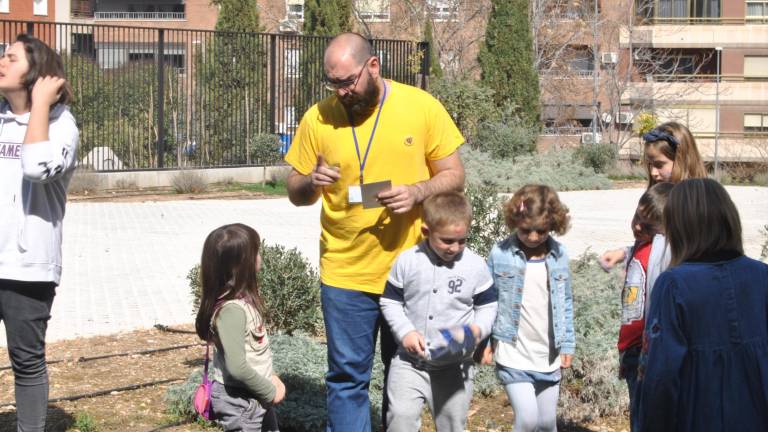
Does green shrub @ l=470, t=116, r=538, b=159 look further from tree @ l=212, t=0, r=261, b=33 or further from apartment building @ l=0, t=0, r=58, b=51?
apartment building @ l=0, t=0, r=58, b=51

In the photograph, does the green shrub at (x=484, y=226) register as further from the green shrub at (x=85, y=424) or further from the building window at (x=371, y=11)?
the building window at (x=371, y=11)

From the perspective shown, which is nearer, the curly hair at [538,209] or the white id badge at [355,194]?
the white id badge at [355,194]

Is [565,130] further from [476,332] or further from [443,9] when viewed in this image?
[476,332]

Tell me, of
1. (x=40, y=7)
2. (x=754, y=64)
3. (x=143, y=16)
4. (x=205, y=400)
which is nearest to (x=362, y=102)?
(x=205, y=400)

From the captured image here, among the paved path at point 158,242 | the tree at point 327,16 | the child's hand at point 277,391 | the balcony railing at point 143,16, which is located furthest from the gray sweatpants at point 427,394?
the balcony railing at point 143,16

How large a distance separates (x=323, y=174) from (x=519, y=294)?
985 mm

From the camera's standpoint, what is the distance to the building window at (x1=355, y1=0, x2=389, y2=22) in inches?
1571

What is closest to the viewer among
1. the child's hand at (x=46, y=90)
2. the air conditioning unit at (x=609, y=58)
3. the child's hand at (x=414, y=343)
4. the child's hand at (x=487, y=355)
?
the child's hand at (x=414, y=343)

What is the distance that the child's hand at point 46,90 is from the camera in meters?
4.57

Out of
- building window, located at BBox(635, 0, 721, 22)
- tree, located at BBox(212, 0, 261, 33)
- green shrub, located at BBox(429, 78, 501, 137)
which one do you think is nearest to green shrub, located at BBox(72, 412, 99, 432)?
green shrub, located at BBox(429, 78, 501, 137)

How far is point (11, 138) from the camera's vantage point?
183 inches

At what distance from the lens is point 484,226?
7.33 meters

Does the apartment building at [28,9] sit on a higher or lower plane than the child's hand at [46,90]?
higher

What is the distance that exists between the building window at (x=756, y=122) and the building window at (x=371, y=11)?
66.8 feet
